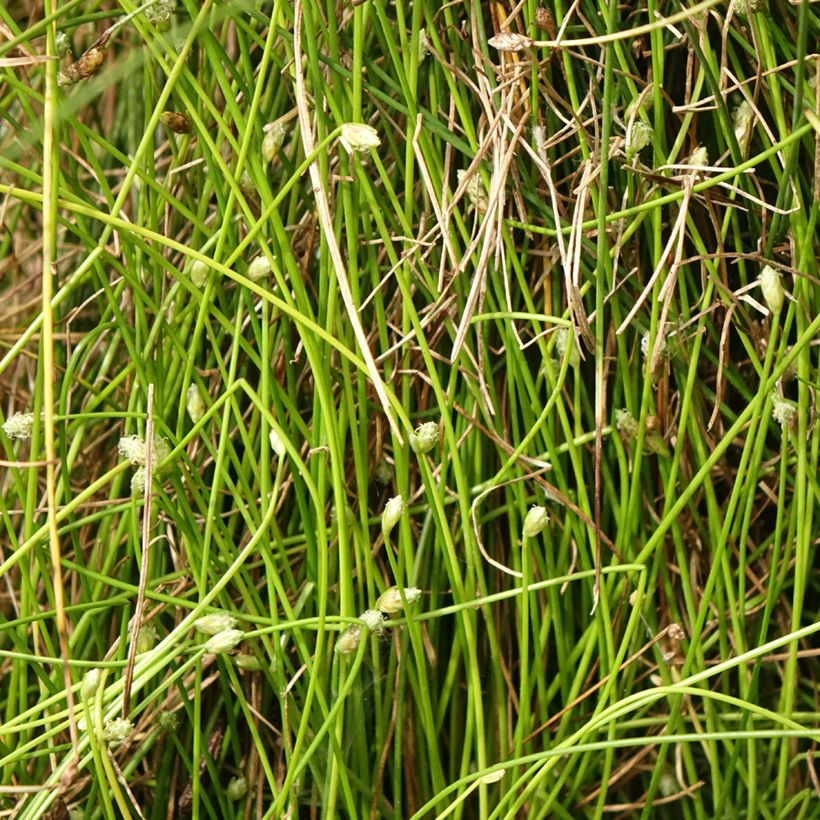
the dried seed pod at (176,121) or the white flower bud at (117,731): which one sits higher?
the dried seed pod at (176,121)

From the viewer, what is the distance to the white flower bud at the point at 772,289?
59 cm

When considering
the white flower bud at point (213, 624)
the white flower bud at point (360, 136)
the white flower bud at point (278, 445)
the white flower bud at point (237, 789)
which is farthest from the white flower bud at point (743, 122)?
the white flower bud at point (237, 789)

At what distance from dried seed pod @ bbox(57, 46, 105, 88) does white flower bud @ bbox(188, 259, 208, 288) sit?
14 cm

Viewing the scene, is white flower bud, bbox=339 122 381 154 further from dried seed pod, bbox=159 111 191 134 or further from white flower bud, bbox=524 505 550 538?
white flower bud, bbox=524 505 550 538

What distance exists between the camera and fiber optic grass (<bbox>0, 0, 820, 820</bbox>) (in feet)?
1.95

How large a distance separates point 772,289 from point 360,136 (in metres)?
0.29

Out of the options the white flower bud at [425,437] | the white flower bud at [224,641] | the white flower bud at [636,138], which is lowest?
the white flower bud at [224,641]

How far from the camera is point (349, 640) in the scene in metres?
0.59

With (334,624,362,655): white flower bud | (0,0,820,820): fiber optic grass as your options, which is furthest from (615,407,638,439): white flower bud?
(334,624,362,655): white flower bud

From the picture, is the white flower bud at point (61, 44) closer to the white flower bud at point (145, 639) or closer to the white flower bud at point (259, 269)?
the white flower bud at point (259, 269)

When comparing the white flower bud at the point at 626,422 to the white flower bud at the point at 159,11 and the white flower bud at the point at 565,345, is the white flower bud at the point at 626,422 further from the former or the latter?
the white flower bud at the point at 159,11

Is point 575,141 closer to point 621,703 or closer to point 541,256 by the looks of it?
point 541,256

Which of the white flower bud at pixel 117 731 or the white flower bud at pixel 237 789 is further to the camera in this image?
the white flower bud at pixel 237 789

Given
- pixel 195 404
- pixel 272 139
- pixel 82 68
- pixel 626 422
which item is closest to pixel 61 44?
pixel 82 68
